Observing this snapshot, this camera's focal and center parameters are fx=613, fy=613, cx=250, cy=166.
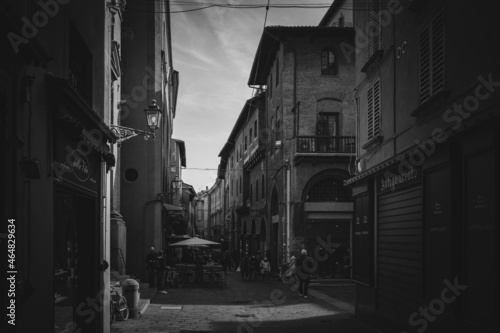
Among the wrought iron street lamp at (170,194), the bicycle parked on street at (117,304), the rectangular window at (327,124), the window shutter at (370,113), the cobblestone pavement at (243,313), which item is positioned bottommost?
the cobblestone pavement at (243,313)

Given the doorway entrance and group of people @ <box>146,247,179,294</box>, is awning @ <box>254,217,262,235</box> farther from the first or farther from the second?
the doorway entrance

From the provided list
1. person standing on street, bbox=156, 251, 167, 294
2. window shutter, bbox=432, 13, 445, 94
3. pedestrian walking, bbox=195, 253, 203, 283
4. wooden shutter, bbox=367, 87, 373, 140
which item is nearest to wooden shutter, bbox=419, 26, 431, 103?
window shutter, bbox=432, 13, 445, 94

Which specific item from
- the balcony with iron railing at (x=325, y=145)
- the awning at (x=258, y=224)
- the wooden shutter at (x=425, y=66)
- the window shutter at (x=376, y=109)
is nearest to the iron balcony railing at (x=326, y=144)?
the balcony with iron railing at (x=325, y=145)

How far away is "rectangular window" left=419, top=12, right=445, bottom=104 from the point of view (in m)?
10.4

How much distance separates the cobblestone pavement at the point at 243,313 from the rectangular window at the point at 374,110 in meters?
4.72

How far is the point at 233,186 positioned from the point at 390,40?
44993mm

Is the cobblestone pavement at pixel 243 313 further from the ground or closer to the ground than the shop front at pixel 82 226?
closer to the ground

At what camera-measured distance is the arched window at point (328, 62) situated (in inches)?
1255

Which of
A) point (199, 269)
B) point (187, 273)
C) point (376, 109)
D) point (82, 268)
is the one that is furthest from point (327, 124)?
point (82, 268)

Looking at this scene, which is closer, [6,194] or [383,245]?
[6,194]

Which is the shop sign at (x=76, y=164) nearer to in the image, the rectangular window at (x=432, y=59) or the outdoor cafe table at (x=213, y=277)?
the rectangular window at (x=432, y=59)

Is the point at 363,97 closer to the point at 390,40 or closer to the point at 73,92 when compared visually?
the point at 390,40

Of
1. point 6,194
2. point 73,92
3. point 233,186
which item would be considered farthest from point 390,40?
point 233,186

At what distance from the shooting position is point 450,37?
9906mm
